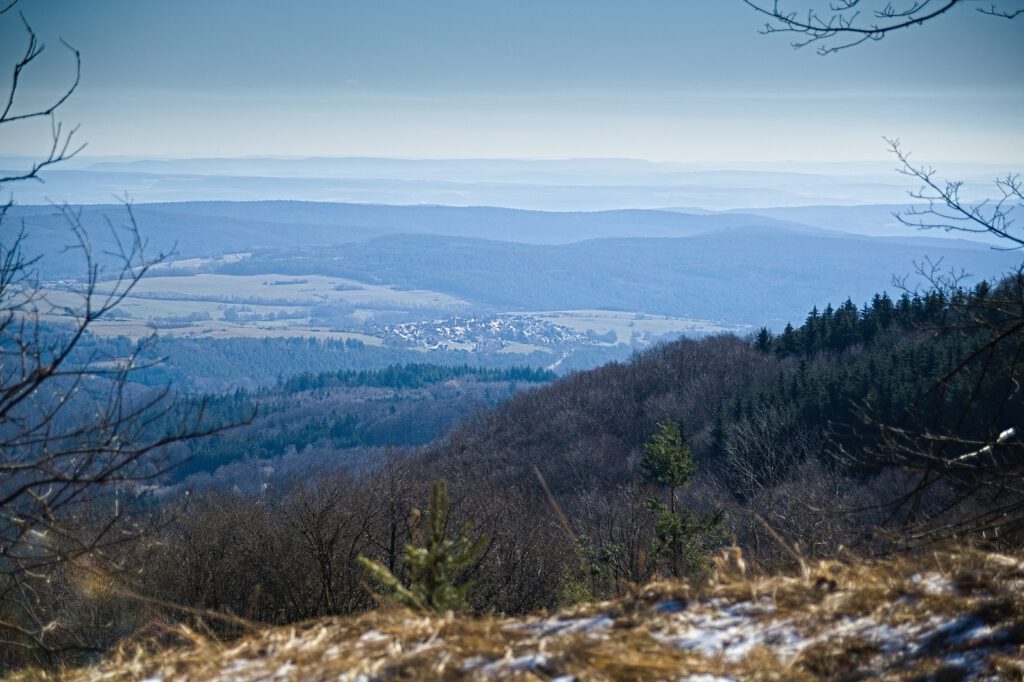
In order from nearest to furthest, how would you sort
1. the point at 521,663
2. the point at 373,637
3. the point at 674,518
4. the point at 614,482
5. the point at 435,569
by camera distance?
the point at 521,663, the point at 373,637, the point at 435,569, the point at 674,518, the point at 614,482

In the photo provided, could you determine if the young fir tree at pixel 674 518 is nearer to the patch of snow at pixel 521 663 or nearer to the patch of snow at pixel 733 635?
the patch of snow at pixel 733 635

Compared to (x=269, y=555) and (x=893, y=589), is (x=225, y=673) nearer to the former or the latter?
(x=893, y=589)

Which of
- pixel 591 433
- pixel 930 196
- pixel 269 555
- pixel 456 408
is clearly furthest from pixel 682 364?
pixel 930 196

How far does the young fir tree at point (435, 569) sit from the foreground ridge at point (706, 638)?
0.18 metres

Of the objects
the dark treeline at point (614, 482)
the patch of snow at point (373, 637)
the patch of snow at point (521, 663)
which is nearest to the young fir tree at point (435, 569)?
the patch of snow at point (373, 637)

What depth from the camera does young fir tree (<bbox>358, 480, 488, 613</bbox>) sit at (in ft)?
15.1

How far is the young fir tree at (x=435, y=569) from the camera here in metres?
4.60

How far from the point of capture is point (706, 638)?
393 centimetres

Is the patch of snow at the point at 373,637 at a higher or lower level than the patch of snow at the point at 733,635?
lower

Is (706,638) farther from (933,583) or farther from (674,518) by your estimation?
(674,518)

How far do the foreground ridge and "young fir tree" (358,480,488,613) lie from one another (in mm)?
182

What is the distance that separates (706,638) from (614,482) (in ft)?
180

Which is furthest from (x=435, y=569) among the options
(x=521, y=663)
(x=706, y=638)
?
(x=706, y=638)

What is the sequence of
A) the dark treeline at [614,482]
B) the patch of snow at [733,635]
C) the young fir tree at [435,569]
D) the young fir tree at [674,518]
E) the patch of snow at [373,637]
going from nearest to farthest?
the patch of snow at [733,635] → the patch of snow at [373,637] → the young fir tree at [435,569] → the dark treeline at [614,482] → the young fir tree at [674,518]
